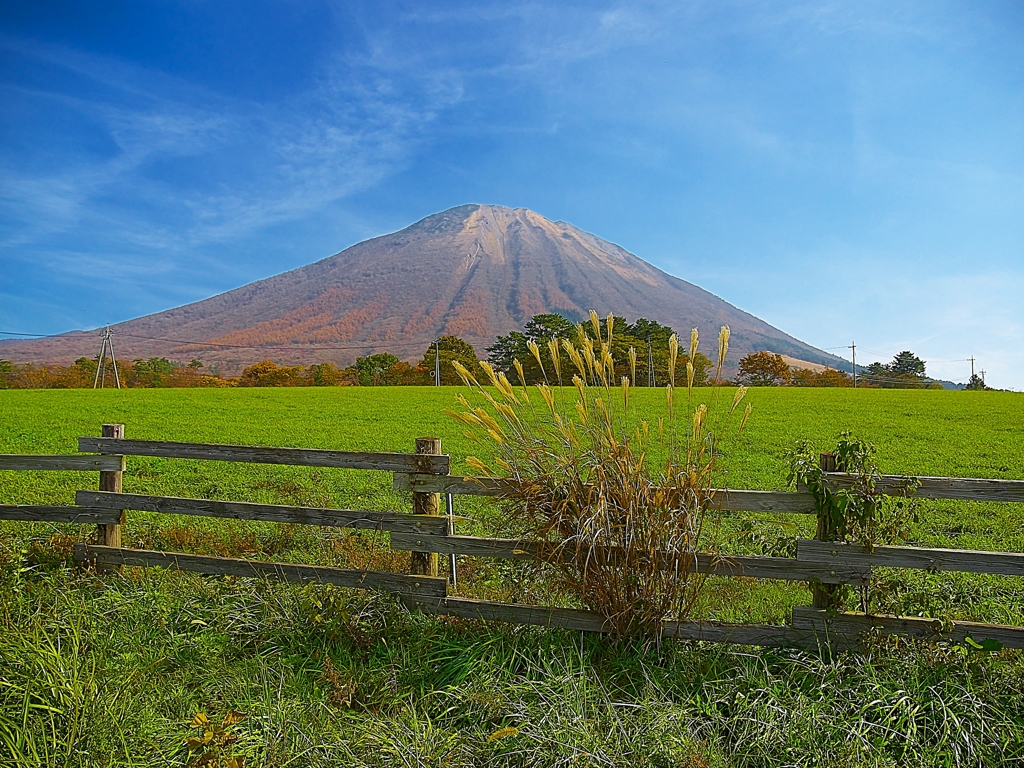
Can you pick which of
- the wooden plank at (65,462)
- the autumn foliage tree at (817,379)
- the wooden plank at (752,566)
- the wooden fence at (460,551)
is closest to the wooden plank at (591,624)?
the wooden fence at (460,551)

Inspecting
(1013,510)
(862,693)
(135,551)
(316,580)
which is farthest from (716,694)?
(1013,510)

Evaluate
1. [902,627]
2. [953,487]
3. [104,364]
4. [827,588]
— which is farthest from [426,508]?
[104,364]

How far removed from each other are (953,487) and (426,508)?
10.7 ft

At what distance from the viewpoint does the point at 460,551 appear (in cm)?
457

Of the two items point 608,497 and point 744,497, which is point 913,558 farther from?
point 608,497

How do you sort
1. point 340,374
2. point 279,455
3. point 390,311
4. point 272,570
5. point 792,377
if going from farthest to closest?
point 390,311 < point 792,377 < point 340,374 < point 279,455 < point 272,570

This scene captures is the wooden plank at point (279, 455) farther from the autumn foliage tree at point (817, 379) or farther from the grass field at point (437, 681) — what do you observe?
the autumn foliage tree at point (817, 379)

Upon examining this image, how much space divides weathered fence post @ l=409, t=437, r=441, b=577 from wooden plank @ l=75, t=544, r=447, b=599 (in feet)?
0.32

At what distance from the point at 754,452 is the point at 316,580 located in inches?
447

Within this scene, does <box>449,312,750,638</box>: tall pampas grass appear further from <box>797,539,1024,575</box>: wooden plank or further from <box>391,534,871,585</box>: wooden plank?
<box>797,539,1024,575</box>: wooden plank

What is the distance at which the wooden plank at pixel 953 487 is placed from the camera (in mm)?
4000

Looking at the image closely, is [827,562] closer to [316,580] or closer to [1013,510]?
[316,580]

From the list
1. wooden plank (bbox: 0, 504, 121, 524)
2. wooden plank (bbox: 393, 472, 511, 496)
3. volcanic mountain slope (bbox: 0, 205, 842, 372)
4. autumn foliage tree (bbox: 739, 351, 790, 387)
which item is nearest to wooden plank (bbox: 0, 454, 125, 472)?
wooden plank (bbox: 0, 504, 121, 524)

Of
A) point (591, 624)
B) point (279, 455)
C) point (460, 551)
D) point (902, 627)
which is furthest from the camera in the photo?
point (279, 455)
